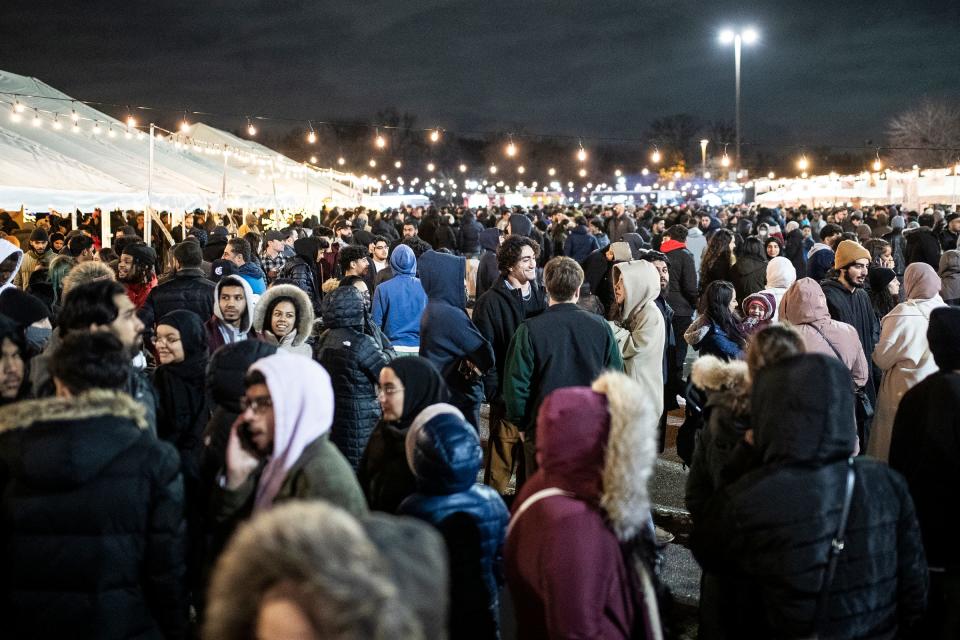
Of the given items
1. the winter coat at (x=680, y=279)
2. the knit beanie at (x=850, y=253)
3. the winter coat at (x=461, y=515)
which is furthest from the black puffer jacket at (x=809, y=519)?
the winter coat at (x=680, y=279)

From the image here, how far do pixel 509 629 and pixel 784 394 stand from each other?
7.13 feet

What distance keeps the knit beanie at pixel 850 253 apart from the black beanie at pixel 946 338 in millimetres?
3056

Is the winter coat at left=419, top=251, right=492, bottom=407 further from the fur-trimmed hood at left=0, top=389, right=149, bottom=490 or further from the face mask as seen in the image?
the fur-trimmed hood at left=0, top=389, right=149, bottom=490

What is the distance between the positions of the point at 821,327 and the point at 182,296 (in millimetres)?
4611

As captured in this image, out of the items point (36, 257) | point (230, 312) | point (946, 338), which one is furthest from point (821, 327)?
point (36, 257)

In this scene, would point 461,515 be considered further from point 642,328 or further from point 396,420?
point 642,328

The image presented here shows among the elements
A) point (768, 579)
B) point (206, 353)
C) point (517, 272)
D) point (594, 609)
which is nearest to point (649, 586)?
point (594, 609)

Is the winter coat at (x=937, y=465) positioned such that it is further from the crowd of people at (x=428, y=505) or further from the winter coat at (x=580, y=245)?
the winter coat at (x=580, y=245)

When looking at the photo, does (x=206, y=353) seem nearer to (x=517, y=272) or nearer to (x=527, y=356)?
(x=527, y=356)

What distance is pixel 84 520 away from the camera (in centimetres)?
247

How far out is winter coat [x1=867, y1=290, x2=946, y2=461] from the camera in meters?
4.98

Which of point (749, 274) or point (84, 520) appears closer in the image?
point (84, 520)

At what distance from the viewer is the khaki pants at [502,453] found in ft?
17.6

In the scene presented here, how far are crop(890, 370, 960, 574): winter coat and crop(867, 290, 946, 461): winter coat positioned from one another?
1.58 meters
